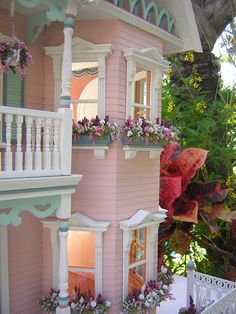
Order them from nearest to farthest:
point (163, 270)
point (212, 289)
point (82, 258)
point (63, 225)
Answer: point (63, 225)
point (82, 258)
point (212, 289)
point (163, 270)

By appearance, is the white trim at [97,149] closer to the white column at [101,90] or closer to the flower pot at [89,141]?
the flower pot at [89,141]

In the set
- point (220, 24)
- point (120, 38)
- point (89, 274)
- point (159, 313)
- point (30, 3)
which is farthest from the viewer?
point (220, 24)

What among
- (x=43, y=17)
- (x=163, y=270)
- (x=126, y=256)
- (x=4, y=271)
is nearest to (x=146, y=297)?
(x=126, y=256)

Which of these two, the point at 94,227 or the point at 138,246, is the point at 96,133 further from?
the point at 138,246

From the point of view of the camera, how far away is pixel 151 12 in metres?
6.30

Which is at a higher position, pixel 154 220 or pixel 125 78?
pixel 125 78

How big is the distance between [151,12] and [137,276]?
14.7 feet

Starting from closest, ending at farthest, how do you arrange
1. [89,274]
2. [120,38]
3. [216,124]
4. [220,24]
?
[120,38] < [89,274] < [216,124] < [220,24]

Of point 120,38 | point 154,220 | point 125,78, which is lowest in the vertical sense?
Result: point 154,220

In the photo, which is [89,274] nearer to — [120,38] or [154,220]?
[154,220]

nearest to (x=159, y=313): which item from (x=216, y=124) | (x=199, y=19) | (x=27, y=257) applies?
(x=27, y=257)

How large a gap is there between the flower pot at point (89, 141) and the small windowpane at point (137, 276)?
7.63ft

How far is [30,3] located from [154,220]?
12.4 feet

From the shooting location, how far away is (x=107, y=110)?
5711mm
